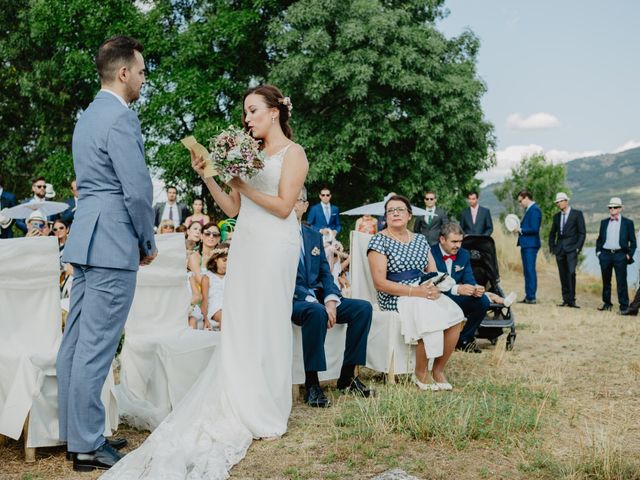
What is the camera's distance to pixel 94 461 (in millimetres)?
3824

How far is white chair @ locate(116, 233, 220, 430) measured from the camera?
492 centimetres

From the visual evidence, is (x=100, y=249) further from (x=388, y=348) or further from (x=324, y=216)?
(x=324, y=216)

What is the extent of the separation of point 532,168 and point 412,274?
3295 cm

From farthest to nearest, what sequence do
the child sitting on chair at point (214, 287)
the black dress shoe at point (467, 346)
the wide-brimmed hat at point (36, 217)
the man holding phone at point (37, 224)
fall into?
1. the wide-brimmed hat at point (36, 217)
2. the man holding phone at point (37, 224)
3. the black dress shoe at point (467, 346)
4. the child sitting on chair at point (214, 287)

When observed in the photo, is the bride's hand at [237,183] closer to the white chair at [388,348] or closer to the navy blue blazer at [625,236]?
the white chair at [388,348]

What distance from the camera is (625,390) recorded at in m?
5.99

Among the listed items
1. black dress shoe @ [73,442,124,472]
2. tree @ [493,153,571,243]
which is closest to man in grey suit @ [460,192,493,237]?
black dress shoe @ [73,442,124,472]

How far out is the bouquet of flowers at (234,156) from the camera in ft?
13.8

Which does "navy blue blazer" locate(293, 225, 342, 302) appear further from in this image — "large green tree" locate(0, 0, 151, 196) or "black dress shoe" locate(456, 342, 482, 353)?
"large green tree" locate(0, 0, 151, 196)

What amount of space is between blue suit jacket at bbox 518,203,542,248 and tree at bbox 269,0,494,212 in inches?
225

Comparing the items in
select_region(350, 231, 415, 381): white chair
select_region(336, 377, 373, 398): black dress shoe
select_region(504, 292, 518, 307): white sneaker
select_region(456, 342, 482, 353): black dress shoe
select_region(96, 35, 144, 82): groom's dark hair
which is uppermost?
select_region(96, 35, 144, 82): groom's dark hair

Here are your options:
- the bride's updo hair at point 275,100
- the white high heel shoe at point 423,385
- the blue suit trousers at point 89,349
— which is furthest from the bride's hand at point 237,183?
the white high heel shoe at point 423,385

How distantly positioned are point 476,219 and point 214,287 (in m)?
7.62

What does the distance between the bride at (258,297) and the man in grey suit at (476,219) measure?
8948 millimetres
